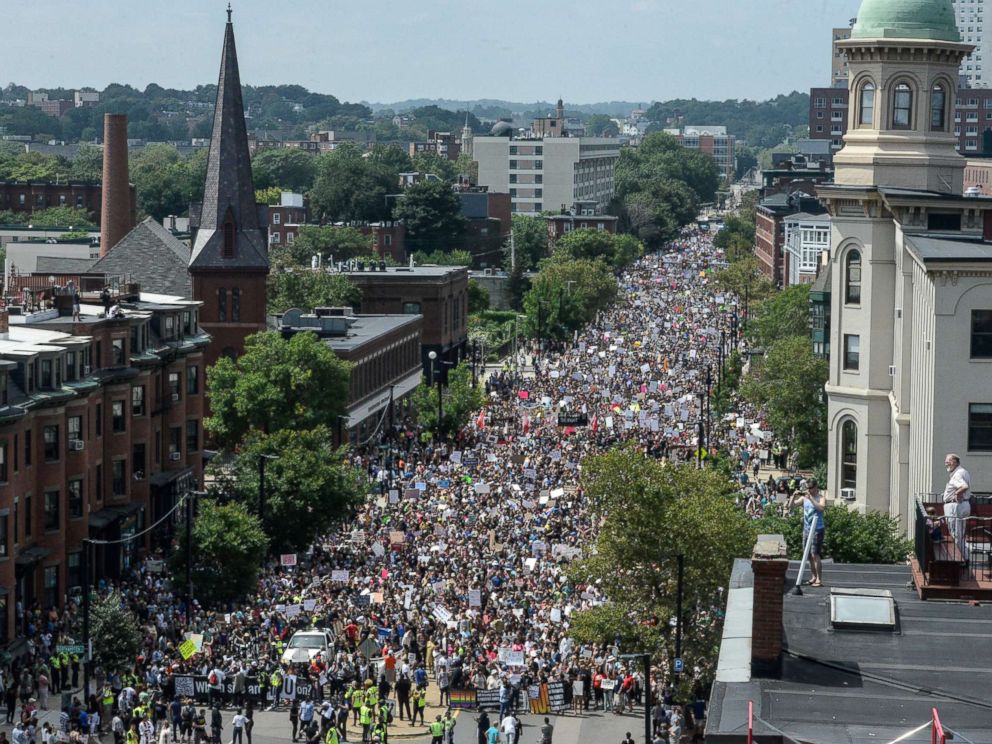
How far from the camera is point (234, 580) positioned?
58.7m

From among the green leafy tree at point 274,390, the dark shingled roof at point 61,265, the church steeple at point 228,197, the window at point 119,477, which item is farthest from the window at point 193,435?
the dark shingled roof at point 61,265

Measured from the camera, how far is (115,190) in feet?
415

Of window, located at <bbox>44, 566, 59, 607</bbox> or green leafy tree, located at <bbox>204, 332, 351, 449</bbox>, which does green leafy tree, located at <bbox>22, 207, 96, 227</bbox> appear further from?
window, located at <bbox>44, 566, 59, 607</bbox>

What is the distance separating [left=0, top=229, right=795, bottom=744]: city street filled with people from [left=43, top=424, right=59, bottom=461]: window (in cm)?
450

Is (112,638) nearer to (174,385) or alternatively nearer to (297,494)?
(297,494)

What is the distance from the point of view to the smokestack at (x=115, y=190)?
12506 cm

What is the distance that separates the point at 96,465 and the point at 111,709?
18.9 metres

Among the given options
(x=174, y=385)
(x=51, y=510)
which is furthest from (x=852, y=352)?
(x=174, y=385)

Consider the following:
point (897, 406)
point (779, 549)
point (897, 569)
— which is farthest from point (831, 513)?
point (779, 549)

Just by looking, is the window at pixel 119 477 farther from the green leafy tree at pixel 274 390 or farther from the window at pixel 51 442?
the green leafy tree at pixel 274 390

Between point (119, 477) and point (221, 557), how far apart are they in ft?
34.7

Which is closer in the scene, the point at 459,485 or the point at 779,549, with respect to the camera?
the point at 779,549

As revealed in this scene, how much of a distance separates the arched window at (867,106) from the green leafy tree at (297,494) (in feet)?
67.1

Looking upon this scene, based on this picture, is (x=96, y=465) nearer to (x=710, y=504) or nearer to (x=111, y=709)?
(x=111, y=709)
